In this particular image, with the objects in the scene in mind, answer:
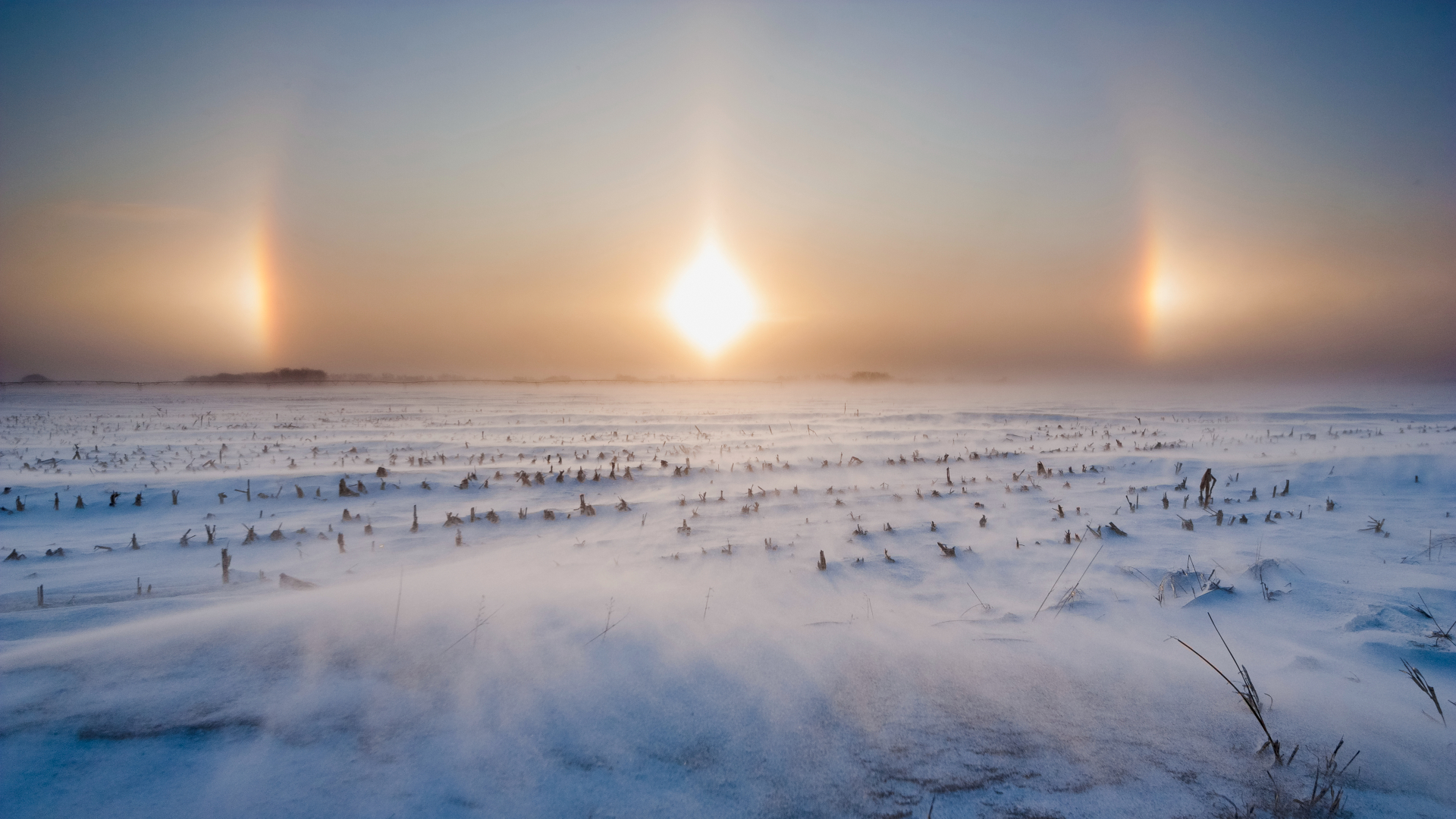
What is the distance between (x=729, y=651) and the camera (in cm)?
285

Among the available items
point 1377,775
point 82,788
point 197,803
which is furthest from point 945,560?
point 82,788

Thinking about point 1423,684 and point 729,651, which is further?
point 729,651

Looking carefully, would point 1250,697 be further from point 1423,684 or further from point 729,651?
point 729,651

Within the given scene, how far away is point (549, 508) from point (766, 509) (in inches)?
101

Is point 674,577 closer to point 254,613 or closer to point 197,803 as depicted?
point 254,613

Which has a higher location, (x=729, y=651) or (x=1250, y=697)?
(x=1250, y=697)

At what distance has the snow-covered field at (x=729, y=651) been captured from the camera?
193 centimetres

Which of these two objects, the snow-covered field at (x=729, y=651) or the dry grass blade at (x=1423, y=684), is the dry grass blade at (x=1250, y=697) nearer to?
the snow-covered field at (x=729, y=651)

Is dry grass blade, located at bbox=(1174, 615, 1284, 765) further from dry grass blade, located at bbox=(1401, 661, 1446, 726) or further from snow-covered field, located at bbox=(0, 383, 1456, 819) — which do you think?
dry grass blade, located at bbox=(1401, 661, 1446, 726)

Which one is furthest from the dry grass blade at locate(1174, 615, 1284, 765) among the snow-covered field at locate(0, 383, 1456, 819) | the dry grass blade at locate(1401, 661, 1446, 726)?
the dry grass blade at locate(1401, 661, 1446, 726)

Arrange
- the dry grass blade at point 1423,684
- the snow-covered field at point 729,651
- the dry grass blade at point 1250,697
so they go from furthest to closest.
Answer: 1. the dry grass blade at point 1423,684
2. the dry grass blade at point 1250,697
3. the snow-covered field at point 729,651

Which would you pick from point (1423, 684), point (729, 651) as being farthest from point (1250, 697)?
point (729, 651)

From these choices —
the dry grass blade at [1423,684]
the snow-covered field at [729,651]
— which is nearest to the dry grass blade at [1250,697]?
the snow-covered field at [729,651]

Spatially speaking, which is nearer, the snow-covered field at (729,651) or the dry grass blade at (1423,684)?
the snow-covered field at (729,651)
